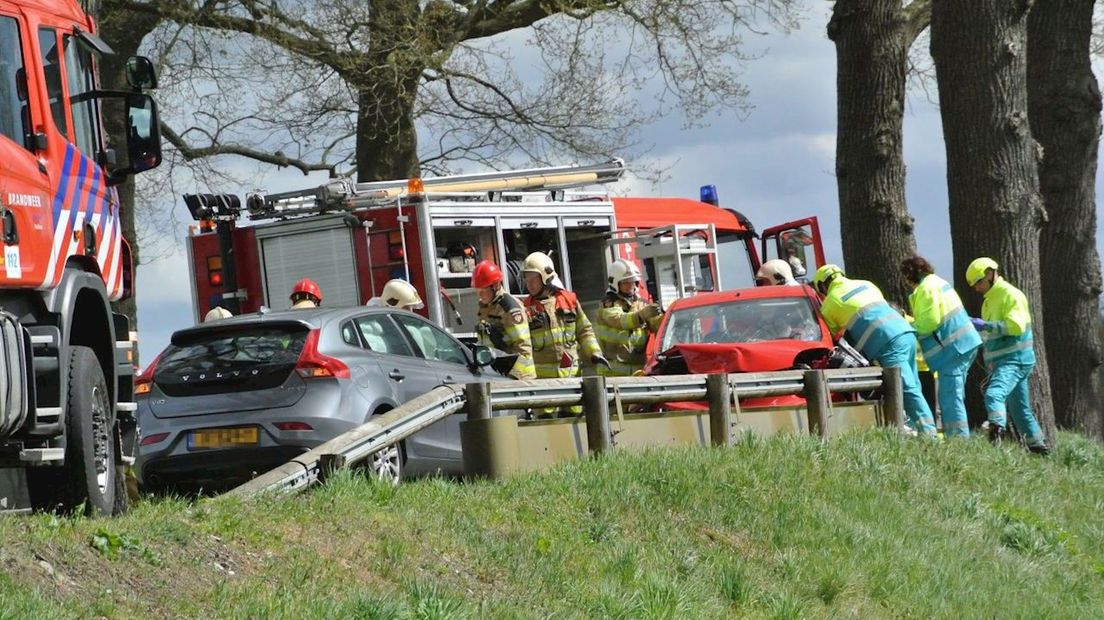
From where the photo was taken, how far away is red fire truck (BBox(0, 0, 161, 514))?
286 inches

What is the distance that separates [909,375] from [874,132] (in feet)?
10.4

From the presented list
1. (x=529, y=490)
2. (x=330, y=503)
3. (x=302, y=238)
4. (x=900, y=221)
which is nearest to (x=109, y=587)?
(x=330, y=503)

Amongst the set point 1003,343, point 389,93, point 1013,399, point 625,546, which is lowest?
point 1013,399

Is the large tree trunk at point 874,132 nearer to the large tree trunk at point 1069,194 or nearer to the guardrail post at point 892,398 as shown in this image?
the guardrail post at point 892,398

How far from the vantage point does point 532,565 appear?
7609 mm

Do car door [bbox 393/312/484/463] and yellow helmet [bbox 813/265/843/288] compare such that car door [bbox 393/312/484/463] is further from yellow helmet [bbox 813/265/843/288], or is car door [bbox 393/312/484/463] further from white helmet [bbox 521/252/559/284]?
yellow helmet [bbox 813/265/843/288]

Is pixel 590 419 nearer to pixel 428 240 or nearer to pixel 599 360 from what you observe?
pixel 599 360

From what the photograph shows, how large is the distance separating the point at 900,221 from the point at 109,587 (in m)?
11.5

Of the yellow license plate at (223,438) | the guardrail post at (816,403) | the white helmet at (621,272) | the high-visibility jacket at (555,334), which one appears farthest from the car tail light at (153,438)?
the white helmet at (621,272)

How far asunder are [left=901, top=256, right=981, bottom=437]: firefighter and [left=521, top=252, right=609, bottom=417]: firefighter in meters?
2.69

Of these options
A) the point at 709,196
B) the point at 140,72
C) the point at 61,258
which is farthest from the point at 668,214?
the point at 61,258

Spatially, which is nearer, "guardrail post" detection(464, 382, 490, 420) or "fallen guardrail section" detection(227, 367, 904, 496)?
"fallen guardrail section" detection(227, 367, 904, 496)

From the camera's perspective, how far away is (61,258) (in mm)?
7758

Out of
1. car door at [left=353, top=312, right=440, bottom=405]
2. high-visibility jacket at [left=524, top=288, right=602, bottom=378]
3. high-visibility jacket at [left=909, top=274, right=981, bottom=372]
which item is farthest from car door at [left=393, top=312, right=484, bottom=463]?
high-visibility jacket at [left=909, top=274, right=981, bottom=372]
